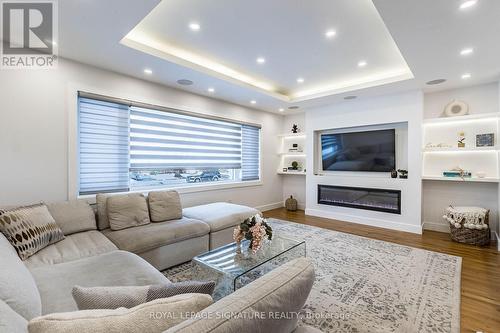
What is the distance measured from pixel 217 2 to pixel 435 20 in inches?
80.9

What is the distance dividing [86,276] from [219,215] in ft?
6.40

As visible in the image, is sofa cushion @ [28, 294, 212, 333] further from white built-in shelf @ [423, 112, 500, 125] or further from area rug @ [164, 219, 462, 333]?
white built-in shelf @ [423, 112, 500, 125]

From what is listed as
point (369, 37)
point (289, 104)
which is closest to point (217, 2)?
point (369, 37)

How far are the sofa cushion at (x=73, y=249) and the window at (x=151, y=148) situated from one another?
3.46 feet

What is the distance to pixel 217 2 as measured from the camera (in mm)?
2266

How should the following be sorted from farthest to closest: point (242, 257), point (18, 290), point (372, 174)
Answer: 1. point (372, 174)
2. point (242, 257)
3. point (18, 290)

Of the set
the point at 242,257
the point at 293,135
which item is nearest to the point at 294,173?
the point at 293,135

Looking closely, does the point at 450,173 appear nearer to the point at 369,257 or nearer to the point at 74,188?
the point at 369,257

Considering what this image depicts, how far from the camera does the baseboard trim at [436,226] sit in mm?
4336

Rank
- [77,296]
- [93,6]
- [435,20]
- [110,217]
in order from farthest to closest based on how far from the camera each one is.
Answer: [110,217], [435,20], [93,6], [77,296]

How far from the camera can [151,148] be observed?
13.1 feet

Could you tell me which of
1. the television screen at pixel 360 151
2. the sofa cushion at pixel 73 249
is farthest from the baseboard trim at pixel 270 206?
the sofa cushion at pixel 73 249

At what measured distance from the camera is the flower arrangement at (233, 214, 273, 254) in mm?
2445

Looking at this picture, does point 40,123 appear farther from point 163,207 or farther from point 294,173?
point 294,173
